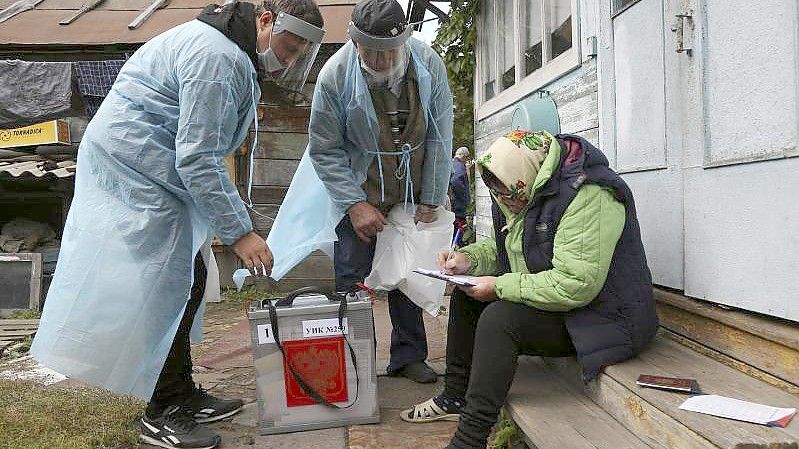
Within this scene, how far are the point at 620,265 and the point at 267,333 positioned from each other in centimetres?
126

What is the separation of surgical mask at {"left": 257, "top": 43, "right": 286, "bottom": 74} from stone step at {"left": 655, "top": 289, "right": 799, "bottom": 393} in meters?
1.65

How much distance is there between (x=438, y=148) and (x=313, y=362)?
1164 millimetres

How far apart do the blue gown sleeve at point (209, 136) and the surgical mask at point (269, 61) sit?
Result: 138 millimetres

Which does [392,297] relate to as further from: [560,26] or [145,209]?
[560,26]

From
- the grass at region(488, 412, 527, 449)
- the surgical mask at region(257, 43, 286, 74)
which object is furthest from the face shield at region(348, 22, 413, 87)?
the grass at region(488, 412, 527, 449)

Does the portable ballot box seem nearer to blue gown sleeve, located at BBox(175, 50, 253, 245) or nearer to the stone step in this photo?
blue gown sleeve, located at BBox(175, 50, 253, 245)

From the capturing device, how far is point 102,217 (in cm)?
235

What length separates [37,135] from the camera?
23.0 ft

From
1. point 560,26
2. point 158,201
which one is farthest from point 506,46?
point 158,201

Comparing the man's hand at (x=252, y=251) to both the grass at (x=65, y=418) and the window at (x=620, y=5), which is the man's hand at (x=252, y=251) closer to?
the grass at (x=65, y=418)

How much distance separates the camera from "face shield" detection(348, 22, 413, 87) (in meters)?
2.67

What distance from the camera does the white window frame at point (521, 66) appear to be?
327 centimetres

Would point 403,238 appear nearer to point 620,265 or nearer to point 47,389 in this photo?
point 620,265

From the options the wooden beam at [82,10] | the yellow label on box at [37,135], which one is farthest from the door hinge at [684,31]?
the wooden beam at [82,10]
